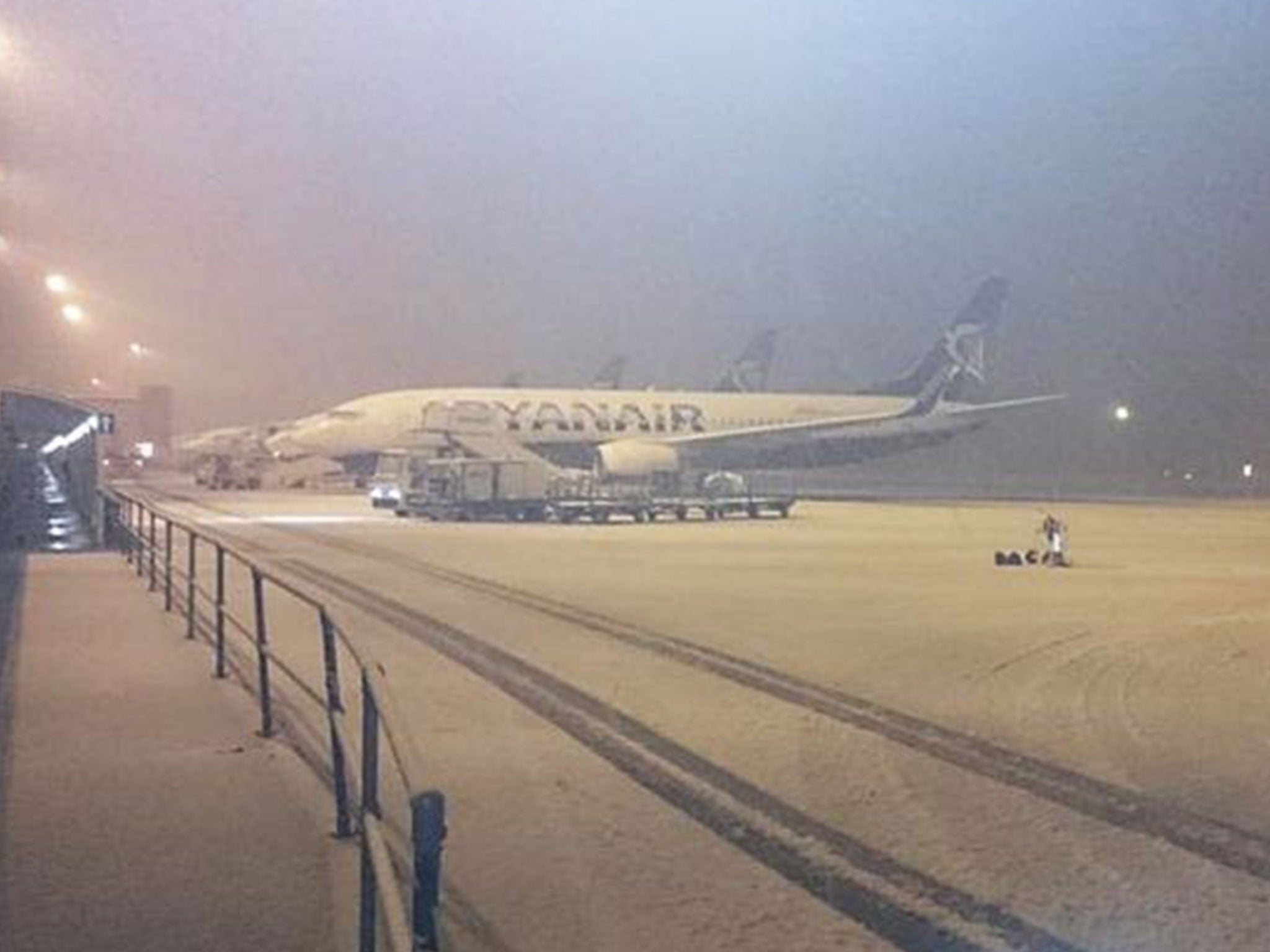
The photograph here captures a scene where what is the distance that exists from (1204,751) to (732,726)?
3174 mm

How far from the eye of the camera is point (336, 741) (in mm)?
8219

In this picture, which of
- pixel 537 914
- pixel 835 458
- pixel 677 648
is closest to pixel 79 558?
pixel 677 648

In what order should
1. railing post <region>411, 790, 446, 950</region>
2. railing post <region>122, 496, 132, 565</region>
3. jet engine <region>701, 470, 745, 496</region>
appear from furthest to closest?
jet engine <region>701, 470, 745, 496</region>, railing post <region>122, 496, 132, 565</region>, railing post <region>411, 790, 446, 950</region>

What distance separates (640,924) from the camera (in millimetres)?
6637

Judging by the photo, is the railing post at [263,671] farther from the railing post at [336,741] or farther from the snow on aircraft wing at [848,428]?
the snow on aircraft wing at [848,428]

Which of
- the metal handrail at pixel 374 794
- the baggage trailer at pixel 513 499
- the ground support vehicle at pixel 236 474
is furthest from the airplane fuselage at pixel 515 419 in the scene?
the metal handrail at pixel 374 794

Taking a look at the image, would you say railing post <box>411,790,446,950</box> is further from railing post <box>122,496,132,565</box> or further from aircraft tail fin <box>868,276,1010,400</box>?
aircraft tail fin <box>868,276,1010,400</box>

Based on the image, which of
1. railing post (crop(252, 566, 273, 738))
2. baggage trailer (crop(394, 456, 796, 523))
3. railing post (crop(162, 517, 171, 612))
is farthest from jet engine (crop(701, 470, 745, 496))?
railing post (crop(252, 566, 273, 738))

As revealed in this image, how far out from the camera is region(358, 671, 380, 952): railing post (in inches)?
212

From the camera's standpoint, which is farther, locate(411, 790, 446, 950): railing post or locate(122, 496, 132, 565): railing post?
locate(122, 496, 132, 565): railing post

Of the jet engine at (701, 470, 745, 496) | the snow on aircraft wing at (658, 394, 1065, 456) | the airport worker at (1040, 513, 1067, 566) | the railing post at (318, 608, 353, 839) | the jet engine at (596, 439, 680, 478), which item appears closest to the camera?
the railing post at (318, 608, 353, 839)

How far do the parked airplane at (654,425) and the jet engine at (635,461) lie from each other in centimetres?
4

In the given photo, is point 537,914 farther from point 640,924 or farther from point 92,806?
point 92,806

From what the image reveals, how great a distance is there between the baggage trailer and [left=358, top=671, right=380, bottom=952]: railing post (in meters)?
38.5
